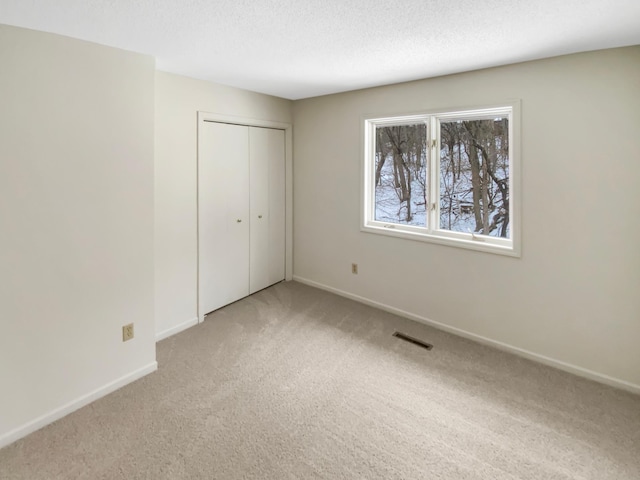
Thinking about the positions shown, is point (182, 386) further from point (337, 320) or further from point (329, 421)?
point (337, 320)

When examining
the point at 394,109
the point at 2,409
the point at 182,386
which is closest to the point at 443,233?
the point at 394,109

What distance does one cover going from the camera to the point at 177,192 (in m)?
2.96

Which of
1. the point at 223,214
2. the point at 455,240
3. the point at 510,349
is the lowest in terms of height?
the point at 510,349

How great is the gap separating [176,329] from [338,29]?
2.59m

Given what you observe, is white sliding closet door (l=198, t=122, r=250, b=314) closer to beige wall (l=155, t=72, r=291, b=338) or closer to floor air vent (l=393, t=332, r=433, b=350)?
beige wall (l=155, t=72, r=291, b=338)

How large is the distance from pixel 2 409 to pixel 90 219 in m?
1.08

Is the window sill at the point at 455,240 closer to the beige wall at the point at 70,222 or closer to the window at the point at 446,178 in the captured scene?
the window at the point at 446,178

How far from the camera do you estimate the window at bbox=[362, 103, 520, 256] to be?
2766mm

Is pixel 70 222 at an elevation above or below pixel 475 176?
below

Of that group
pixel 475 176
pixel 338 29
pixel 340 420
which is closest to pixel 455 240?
pixel 475 176

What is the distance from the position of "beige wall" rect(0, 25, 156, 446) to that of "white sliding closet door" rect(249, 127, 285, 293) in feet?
4.73

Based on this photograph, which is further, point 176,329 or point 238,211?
point 238,211

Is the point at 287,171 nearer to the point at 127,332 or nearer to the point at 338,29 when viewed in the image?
the point at 338,29

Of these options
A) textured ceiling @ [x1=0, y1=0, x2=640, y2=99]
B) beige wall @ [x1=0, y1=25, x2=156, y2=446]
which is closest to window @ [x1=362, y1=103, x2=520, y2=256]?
textured ceiling @ [x1=0, y1=0, x2=640, y2=99]
